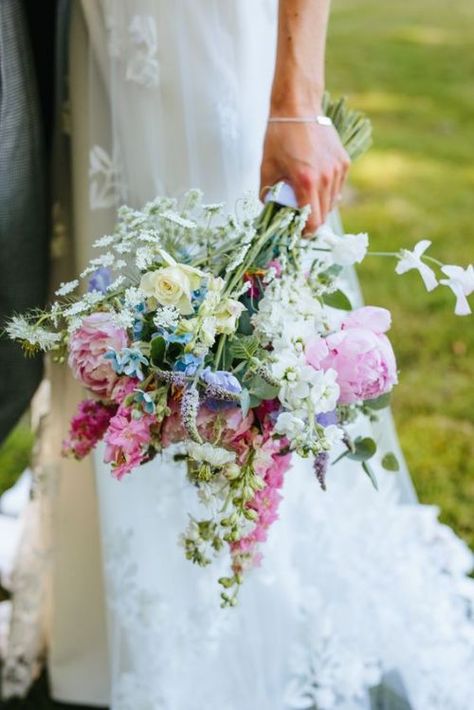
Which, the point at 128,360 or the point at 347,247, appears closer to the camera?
the point at 128,360

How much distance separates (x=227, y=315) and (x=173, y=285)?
76mm

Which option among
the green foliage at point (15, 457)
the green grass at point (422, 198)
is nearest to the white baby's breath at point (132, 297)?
the green grass at point (422, 198)

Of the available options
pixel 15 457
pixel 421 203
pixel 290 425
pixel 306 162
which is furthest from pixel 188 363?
pixel 421 203

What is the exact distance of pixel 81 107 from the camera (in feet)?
5.57

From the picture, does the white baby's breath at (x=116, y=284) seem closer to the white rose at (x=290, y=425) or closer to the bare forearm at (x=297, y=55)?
the white rose at (x=290, y=425)

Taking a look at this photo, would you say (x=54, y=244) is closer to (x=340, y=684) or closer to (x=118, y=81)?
(x=118, y=81)

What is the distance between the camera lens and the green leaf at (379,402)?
1.37 m

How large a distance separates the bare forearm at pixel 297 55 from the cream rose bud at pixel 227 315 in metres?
0.42

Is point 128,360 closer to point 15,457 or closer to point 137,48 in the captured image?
point 137,48

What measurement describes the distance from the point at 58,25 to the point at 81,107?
13 centimetres

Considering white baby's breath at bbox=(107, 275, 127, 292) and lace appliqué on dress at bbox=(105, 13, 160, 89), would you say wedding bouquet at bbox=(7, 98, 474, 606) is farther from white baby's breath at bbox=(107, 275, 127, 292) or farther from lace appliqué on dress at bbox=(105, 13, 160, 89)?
lace appliqué on dress at bbox=(105, 13, 160, 89)

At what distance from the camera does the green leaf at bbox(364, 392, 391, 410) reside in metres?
1.37

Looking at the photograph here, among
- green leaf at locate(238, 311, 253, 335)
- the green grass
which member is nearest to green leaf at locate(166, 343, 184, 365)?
green leaf at locate(238, 311, 253, 335)

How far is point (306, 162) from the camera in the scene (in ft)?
4.74
